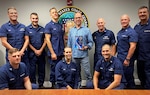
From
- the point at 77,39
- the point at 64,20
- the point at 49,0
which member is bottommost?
the point at 77,39

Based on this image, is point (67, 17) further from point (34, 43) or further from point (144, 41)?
point (144, 41)

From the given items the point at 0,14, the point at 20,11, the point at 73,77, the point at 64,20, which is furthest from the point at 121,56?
the point at 0,14

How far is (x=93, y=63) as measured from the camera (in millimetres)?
5176

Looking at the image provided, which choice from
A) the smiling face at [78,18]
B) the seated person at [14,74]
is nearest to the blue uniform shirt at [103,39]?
the smiling face at [78,18]

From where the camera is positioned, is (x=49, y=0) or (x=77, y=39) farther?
(x=49, y=0)

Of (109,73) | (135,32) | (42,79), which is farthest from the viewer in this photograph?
(42,79)

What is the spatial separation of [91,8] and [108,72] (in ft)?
6.36

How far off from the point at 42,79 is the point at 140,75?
6.58ft

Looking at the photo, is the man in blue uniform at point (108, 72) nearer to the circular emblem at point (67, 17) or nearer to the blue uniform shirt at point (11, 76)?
the blue uniform shirt at point (11, 76)

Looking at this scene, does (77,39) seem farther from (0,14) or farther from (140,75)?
(0,14)

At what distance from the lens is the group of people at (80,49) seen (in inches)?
145

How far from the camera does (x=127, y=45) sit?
13.9 feet

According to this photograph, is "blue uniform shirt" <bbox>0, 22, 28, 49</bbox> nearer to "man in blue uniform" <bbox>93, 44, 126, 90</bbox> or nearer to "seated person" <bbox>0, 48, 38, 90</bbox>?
"seated person" <bbox>0, 48, 38, 90</bbox>

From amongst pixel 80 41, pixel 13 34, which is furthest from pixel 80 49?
pixel 13 34
